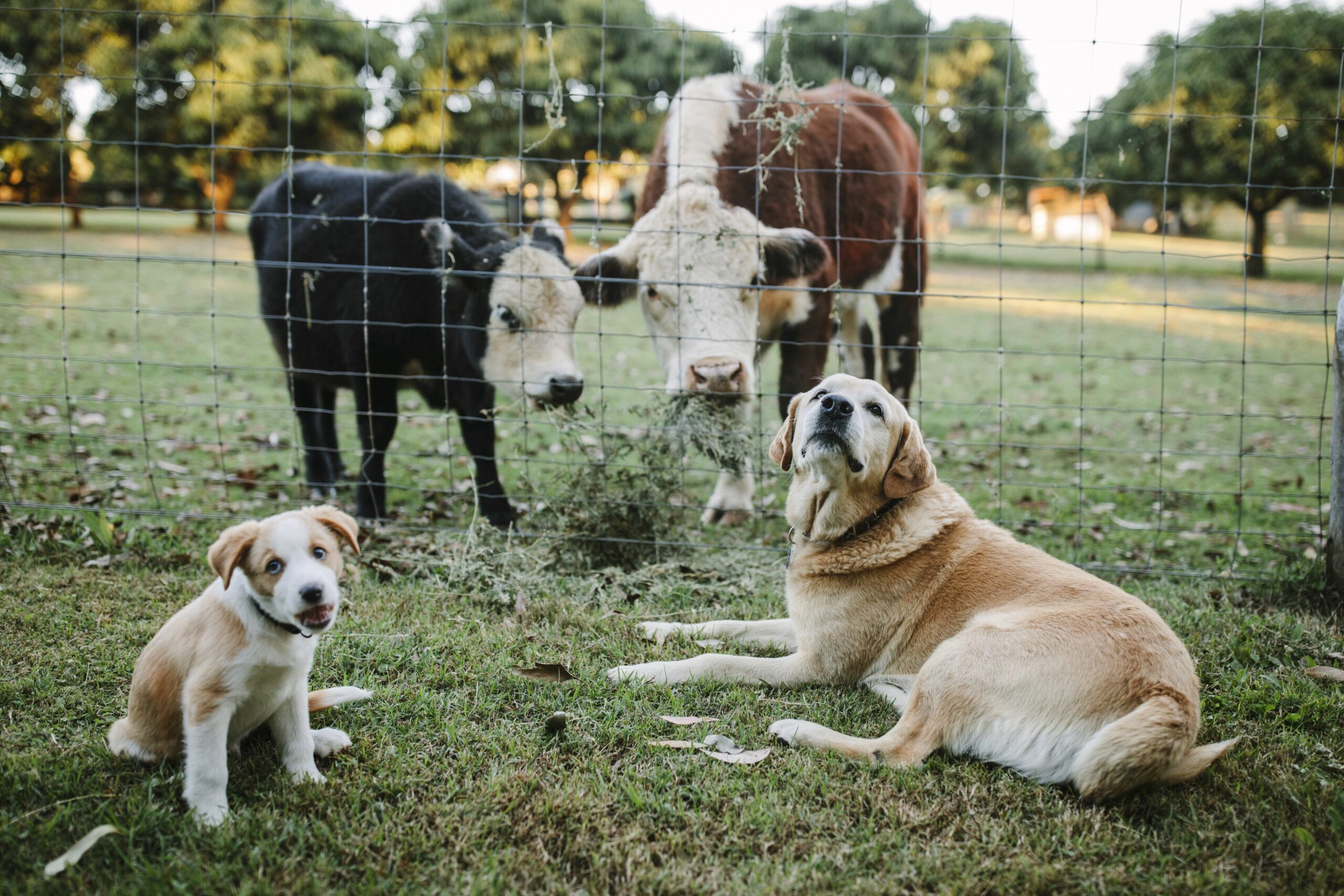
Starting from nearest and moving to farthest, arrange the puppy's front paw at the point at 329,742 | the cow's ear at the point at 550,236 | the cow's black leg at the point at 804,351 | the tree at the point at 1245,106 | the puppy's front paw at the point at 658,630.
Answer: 1. the puppy's front paw at the point at 329,742
2. the puppy's front paw at the point at 658,630
3. the cow's ear at the point at 550,236
4. the cow's black leg at the point at 804,351
5. the tree at the point at 1245,106

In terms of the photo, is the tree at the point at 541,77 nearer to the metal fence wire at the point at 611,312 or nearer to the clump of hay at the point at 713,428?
the metal fence wire at the point at 611,312

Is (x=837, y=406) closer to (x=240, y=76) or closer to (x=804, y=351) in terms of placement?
(x=804, y=351)

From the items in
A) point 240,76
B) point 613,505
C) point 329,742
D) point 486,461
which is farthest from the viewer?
point 240,76

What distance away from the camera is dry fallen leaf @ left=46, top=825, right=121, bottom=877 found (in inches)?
82.8

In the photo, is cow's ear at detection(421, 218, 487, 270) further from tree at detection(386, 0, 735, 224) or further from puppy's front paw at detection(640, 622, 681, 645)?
tree at detection(386, 0, 735, 224)

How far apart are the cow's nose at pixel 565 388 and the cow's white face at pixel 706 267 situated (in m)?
0.49

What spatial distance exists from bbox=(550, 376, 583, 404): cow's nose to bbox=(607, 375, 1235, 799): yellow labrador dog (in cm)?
177

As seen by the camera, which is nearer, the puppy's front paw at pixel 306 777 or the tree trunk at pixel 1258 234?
the puppy's front paw at pixel 306 777

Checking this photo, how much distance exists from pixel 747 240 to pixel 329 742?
3344mm

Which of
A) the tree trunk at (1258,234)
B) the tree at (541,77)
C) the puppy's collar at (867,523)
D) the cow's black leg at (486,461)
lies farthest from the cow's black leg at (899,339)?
the tree trunk at (1258,234)

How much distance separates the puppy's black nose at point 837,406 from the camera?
3.16m

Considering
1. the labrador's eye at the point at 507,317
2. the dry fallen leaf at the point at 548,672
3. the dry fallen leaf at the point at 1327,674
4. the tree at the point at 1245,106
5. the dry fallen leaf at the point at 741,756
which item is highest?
the tree at the point at 1245,106

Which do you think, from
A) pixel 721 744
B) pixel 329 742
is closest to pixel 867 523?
pixel 721 744

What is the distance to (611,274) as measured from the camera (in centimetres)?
511
